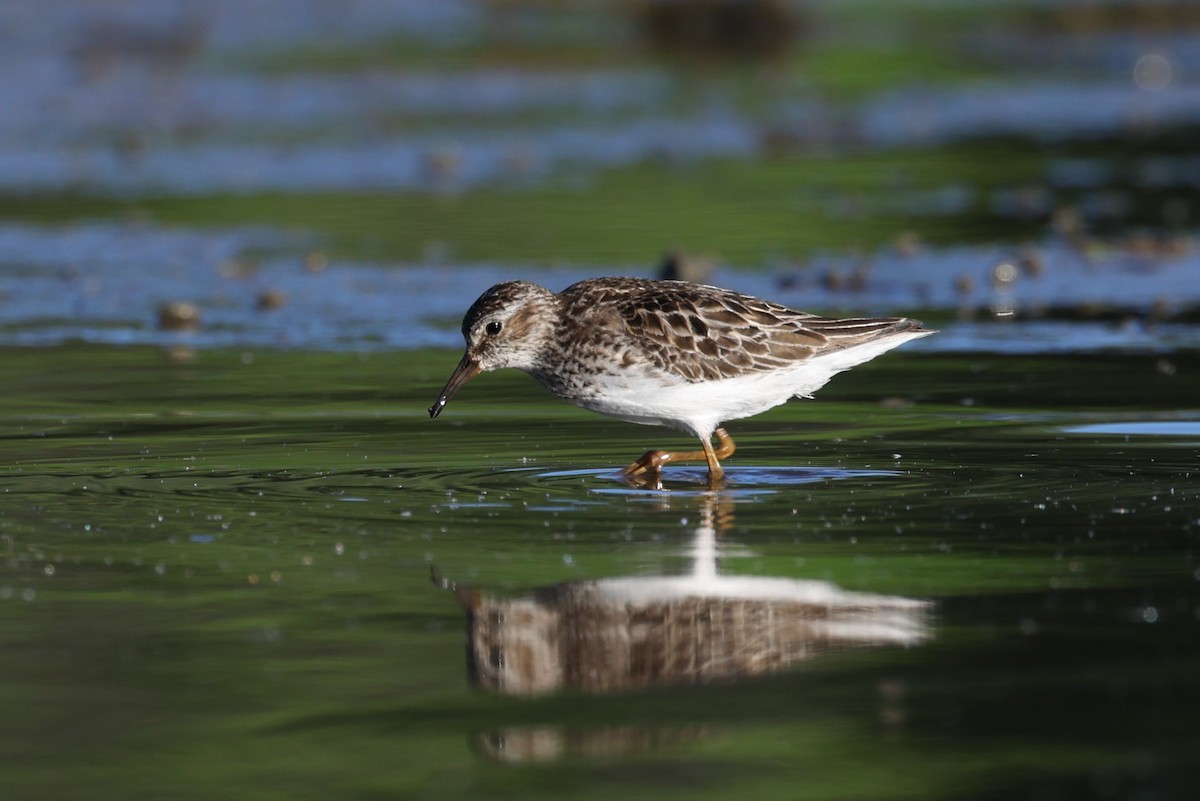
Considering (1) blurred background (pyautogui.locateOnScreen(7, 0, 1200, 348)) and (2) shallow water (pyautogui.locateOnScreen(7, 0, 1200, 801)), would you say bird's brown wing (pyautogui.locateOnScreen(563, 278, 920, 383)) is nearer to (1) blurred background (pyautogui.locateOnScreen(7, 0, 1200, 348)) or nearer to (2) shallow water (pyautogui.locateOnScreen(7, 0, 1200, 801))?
(2) shallow water (pyautogui.locateOnScreen(7, 0, 1200, 801))

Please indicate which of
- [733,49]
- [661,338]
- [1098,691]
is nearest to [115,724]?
[1098,691]

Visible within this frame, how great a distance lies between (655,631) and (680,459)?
349cm

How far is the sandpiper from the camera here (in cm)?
997

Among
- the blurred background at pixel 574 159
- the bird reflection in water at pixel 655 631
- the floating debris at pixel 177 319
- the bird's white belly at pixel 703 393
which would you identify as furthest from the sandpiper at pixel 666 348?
the floating debris at pixel 177 319

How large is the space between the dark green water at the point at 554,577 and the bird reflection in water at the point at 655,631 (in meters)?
0.08

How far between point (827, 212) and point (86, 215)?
23.2 ft

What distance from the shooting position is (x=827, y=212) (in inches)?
778

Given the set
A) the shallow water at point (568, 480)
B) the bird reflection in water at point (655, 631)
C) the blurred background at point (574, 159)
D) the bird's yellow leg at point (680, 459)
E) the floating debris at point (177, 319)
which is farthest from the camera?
the blurred background at point (574, 159)

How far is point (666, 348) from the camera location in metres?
9.97

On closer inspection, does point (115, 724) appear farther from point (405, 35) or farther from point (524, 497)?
point (405, 35)

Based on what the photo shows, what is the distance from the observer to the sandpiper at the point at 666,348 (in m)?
9.97

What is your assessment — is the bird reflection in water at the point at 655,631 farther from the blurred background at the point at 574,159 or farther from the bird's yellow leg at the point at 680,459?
the blurred background at the point at 574,159

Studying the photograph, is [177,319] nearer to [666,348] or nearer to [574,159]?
[666,348]

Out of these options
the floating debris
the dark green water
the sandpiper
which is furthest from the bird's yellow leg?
the floating debris
